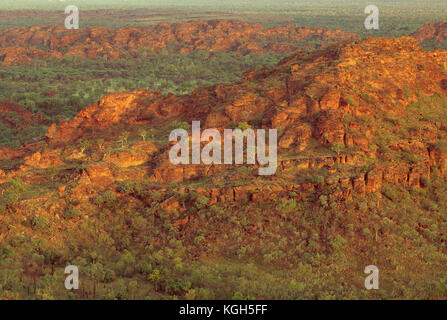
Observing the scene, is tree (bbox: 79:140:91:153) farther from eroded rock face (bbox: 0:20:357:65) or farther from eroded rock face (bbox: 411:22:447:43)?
eroded rock face (bbox: 411:22:447:43)

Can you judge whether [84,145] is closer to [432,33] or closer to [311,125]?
[311,125]

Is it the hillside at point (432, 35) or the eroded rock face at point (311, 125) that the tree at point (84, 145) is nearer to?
the eroded rock face at point (311, 125)

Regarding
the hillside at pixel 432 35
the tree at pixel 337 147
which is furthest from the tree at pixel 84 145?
the hillside at pixel 432 35

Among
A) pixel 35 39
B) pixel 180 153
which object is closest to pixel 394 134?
pixel 180 153

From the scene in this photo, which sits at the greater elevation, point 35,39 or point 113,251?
point 35,39

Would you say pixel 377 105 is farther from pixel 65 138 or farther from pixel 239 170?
pixel 65 138
